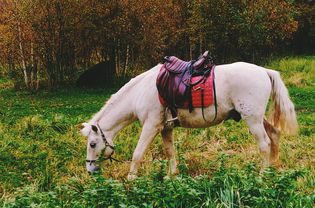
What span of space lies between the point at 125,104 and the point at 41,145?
2913mm

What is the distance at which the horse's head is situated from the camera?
6.96m

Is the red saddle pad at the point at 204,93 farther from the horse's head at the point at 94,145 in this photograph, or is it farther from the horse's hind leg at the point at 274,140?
the horse's head at the point at 94,145

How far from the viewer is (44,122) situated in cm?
1124

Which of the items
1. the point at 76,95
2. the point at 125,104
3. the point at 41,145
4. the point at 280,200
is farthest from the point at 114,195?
the point at 76,95

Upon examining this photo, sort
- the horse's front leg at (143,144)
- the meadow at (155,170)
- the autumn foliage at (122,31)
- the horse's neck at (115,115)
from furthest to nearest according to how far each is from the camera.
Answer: the autumn foliage at (122,31), the horse's neck at (115,115), the horse's front leg at (143,144), the meadow at (155,170)

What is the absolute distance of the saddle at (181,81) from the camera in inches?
269

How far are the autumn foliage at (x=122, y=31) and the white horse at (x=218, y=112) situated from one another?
49.1 ft

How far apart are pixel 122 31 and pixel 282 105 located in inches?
627

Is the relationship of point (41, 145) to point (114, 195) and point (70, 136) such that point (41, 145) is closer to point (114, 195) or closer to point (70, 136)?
point (70, 136)

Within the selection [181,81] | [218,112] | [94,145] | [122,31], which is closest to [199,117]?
[218,112]

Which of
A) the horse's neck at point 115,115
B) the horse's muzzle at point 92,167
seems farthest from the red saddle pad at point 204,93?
the horse's muzzle at point 92,167

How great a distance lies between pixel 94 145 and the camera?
23.0 ft

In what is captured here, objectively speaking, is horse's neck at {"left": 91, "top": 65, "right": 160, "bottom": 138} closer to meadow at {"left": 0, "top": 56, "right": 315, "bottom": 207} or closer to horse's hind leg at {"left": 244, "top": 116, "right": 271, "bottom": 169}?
meadow at {"left": 0, "top": 56, "right": 315, "bottom": 207}

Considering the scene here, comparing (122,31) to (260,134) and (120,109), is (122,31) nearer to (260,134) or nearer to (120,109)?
(120,109)
